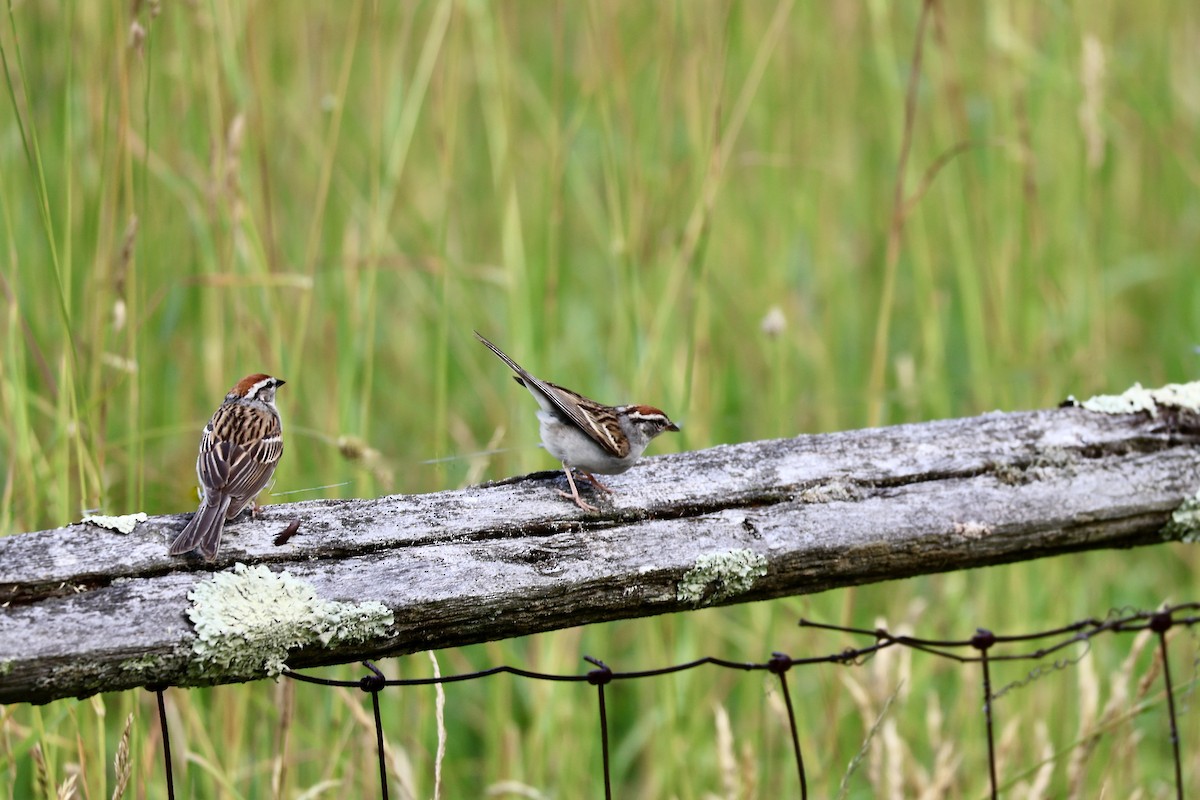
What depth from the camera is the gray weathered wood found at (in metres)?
1.47

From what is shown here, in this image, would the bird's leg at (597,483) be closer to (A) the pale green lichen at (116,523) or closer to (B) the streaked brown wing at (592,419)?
(B) the streaked brown wing at (592,419)

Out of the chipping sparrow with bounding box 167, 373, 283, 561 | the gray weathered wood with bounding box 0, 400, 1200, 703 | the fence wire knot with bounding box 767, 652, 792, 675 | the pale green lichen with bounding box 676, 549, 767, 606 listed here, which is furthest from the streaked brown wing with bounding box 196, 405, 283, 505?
the fence wire knot with bounding box 767, 652, 792, 675

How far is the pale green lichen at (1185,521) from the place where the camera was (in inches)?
83.5

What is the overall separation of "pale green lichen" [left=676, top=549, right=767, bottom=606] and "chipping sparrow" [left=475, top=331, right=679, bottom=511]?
0.74 ft

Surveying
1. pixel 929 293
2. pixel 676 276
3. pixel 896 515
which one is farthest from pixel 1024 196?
pixel 896 515

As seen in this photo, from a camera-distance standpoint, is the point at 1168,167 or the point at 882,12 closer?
the point at 882,12

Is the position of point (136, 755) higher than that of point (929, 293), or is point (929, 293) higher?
point (929, 293)

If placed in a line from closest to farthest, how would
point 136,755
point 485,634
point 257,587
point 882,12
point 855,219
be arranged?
point 257,587 → point 485,634 → point 136,755 → point 882,12 → point 855,219

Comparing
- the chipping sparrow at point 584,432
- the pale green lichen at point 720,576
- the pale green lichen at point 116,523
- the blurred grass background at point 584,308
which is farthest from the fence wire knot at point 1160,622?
the pale green lichen at point 116,523

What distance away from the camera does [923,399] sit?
3939mm

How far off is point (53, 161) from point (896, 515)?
9.82 feet

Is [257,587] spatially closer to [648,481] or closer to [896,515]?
[648,481]

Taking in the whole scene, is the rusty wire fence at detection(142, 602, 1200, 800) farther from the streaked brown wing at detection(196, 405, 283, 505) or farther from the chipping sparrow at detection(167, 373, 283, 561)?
the streaked brown wing at detection(196, 405, 283, 505)

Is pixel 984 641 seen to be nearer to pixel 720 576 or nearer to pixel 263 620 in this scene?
pixel 720 576
